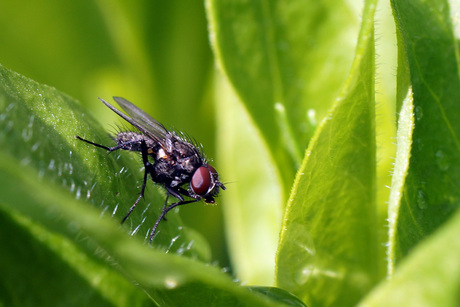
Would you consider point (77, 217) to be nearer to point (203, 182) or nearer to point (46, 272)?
point (46, 272)

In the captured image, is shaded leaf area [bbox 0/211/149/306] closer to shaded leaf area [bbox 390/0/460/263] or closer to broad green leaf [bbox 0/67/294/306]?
broad green leaf [bbox 0/67/294/306]

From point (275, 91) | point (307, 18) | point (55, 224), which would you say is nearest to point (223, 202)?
point (275, 91)

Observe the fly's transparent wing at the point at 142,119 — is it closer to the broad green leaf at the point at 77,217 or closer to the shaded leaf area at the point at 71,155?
the shaded leaf area at the point at 71,155

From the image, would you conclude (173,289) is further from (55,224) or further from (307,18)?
(307,18)

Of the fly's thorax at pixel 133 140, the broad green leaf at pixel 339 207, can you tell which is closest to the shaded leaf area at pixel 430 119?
the broad green leaf at pixel 339 207

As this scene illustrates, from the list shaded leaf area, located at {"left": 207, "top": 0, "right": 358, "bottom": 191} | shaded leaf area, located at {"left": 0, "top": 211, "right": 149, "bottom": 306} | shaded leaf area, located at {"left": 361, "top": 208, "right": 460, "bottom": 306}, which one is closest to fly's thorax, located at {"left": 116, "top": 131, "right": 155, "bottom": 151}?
shaded leaf area, located at {"left": 207, "top": 0, "right": 358, "bottom": 191}

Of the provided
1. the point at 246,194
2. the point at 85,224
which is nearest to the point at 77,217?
the point at 85,224
